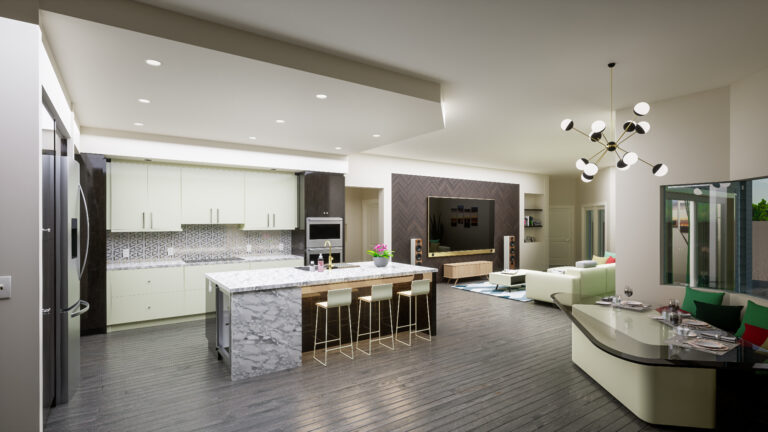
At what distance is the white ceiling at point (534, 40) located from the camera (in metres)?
2.62

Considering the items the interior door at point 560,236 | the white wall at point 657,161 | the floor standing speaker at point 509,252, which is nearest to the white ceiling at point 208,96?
the white wall at point 657,161

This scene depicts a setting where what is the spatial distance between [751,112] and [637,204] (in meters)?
1.39

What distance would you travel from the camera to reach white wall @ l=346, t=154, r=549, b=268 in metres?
8.31

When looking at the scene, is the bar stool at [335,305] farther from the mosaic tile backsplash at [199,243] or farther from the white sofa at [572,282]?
the white sofa at [572,282]

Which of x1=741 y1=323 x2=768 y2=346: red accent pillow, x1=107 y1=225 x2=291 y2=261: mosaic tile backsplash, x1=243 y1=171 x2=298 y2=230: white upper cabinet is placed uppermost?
x1=243 y1=171 x2=298 y2=230: white upper cabinet

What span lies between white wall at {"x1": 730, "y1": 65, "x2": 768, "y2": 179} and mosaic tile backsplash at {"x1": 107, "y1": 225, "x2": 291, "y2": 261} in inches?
251

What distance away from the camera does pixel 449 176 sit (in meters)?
9.78

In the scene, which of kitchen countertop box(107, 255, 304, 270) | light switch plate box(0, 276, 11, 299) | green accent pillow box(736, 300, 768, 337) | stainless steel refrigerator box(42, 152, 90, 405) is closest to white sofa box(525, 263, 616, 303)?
green accent pillow box(736, 300, 768, 337)

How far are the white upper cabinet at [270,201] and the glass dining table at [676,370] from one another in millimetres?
5016

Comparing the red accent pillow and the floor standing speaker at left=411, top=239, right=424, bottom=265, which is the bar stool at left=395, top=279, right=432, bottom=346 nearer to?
the red accent pillow

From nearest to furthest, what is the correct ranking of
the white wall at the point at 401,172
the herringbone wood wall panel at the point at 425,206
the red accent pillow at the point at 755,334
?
the red accent pillow at the point at 755,334
the white wall at the point at 401,172
the herringbone wood wall panel at the point at 425,206

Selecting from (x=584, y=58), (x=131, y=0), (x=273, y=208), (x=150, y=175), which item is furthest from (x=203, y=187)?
(x=584, y=58)

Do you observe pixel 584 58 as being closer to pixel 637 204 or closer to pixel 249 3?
pixel 637 204

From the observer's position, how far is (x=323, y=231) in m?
6.99
